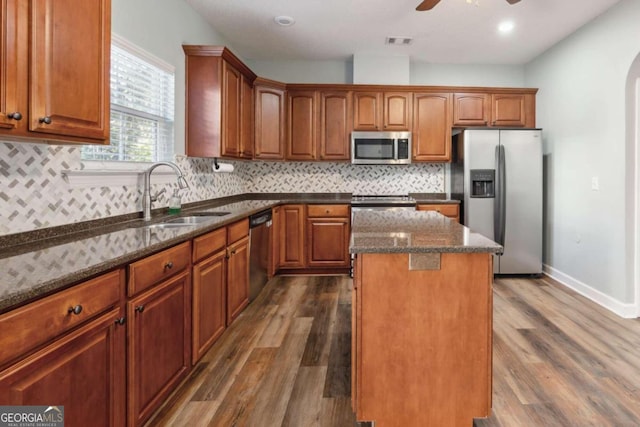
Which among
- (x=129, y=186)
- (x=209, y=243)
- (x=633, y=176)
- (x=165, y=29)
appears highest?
(x=165, y=29)

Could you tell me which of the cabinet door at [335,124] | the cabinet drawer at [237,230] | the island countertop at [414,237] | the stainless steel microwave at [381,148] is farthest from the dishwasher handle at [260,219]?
the stainless steel microwave at [381,148]

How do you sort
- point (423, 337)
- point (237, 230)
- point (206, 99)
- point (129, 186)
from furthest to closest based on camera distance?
point (206, 99) < point (237, 230) < point (129, 186) < point (423, 337)

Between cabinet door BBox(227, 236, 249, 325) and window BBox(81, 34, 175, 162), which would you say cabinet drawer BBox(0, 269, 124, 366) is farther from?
cabinet door BBox(227, 236, 249, 325)

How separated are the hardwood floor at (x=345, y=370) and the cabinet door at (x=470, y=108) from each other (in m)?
2.39

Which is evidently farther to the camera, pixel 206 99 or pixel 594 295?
pixel 594 295

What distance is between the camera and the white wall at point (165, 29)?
2.61 meters

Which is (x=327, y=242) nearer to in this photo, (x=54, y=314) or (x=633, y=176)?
(x=633, y=176)

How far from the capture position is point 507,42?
14.7 ft

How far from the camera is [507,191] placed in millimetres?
4559

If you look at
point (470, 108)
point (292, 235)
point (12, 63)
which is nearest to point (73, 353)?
point (12, 63)

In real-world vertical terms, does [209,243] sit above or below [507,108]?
below

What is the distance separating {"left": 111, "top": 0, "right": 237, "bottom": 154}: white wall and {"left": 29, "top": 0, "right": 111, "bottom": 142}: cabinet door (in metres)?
0.91

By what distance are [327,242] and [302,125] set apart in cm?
150

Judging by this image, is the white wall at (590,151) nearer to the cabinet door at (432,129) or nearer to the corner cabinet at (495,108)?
the corner cabinet at (495,108)
